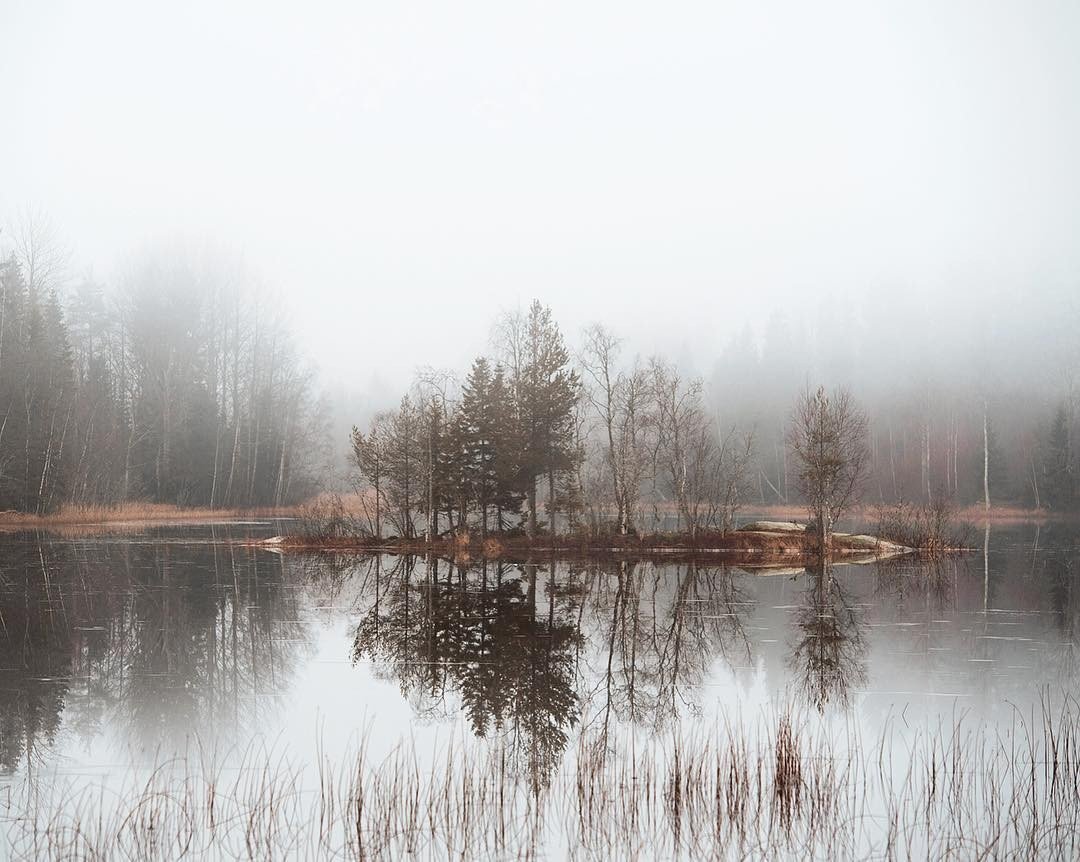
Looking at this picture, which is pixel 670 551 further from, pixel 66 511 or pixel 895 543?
pixel 66 511

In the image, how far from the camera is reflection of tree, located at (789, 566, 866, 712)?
1494cm

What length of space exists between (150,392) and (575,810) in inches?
2660

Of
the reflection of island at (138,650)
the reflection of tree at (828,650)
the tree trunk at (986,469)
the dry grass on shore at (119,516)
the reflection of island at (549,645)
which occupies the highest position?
the tree trunk at (986,469)

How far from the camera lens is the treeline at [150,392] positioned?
5319 centimetres

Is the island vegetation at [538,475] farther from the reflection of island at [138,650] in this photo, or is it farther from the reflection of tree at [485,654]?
the reflection of tree at [485,654]

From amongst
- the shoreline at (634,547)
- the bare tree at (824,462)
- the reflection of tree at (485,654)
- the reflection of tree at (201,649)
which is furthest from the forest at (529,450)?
the reflection of tree at (485,654)

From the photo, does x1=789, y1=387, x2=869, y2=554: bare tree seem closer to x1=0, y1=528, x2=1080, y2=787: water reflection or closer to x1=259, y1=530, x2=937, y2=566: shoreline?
x1=259, y1=530, x2=937, y2=566: shoreline

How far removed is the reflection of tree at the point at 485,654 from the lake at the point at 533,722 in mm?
94

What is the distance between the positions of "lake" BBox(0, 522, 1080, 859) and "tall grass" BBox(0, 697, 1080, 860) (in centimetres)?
4

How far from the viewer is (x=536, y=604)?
974 inches

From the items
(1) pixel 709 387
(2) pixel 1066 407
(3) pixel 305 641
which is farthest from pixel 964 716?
(1) pixel 709 387

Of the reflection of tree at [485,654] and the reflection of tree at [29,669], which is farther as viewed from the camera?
the reflection of tree at [485,654]

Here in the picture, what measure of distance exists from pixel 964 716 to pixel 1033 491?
221 ft

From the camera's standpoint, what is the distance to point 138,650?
17609 millimetres
